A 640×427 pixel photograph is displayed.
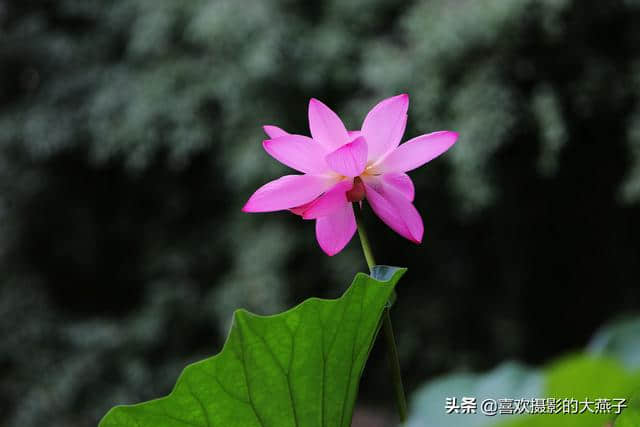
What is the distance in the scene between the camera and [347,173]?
0.29m

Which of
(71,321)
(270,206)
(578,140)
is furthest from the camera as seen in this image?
(71,321)

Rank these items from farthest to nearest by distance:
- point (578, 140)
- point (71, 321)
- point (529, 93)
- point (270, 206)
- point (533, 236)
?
point (71, 321), point (533, 236), point (578, 140), point (529, 93), point (270, 206)

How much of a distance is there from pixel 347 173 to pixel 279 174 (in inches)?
67.2

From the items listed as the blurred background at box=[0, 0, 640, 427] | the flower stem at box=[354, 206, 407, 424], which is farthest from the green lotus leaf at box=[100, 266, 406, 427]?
the blurred background at box=[0, 0, 640, 427]

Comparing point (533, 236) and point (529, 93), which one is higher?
point (529, 93)

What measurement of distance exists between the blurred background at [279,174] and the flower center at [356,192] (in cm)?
154

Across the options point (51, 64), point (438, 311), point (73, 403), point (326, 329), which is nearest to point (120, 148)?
point (51, 64)

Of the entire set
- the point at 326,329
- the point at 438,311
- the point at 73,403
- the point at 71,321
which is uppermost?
the point at 71,321

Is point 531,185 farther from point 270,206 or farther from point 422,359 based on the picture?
point 270,206

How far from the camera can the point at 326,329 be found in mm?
311

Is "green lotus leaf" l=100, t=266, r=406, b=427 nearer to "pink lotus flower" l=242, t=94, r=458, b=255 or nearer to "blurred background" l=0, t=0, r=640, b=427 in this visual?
"pink lotus flower" l=242, t=94, r=458, b=255

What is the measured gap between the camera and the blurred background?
5.89 feet

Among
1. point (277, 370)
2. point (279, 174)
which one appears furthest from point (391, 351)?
point (279, 174)

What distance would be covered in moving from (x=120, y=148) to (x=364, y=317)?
6.74 feet
